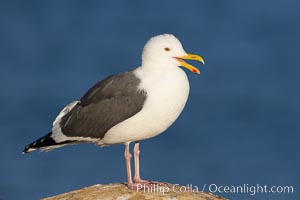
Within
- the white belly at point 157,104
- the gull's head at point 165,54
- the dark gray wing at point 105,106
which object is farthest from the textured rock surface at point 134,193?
the gull's head at point 165,54

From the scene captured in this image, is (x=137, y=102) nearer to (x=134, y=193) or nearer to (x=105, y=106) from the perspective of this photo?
(x=105, y=106)

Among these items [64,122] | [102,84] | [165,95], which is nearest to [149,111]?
[165,95]

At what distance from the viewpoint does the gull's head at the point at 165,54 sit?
364 inches

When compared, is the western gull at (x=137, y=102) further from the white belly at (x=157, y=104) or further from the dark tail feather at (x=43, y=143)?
the dark tail feather at (x=43, y=143)

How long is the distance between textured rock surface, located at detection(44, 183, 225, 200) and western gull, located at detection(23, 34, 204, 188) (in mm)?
279

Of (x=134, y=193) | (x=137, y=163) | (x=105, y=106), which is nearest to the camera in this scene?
(x=134, y=193)

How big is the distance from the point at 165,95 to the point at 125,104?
694 millimetres

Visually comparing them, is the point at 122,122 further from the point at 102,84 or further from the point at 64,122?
the point at 64,122

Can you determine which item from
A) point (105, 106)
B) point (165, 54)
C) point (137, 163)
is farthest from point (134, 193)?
point (165, 54)

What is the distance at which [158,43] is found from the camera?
933 cm

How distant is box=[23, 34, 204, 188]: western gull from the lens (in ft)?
29.4

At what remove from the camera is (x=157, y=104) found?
8.92 metres

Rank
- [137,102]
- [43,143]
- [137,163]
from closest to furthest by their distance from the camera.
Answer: [137,102], [137,163], [43,143]

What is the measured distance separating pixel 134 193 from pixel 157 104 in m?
1.30
